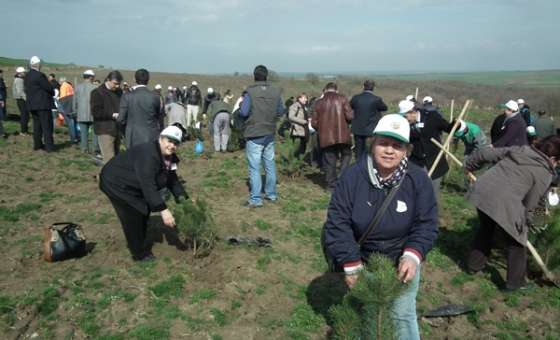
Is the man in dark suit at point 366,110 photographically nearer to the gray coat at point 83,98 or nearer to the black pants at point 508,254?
the black pants at point 508,254

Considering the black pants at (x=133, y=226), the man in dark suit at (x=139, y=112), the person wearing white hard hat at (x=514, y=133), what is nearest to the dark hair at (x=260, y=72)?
the man in dark suit at (x=139, y=112)

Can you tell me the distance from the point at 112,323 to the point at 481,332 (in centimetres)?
324

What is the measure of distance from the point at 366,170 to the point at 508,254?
2626 mm

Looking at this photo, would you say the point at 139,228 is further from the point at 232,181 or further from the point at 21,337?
the point at 232,181

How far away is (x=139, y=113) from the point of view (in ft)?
19.3

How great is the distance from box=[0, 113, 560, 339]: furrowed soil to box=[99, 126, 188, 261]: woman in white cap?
60 cm

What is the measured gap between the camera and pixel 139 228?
4461mm

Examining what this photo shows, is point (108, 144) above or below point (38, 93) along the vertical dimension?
below

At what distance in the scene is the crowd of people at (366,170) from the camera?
245 cm

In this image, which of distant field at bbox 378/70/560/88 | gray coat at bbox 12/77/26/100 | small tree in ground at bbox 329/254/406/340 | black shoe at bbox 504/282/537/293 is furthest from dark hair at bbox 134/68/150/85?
distant field at bbox 378/70/560/88

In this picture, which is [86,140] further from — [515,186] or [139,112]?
[515,186]

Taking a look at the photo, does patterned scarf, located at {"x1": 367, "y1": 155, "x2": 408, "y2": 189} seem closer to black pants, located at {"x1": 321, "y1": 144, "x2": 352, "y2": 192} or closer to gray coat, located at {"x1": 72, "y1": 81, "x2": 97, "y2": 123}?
black pants, located at {"x1": 321, "y1": 144, "x2": 352, "y2": 192}

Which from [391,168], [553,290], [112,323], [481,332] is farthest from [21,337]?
[553,290]

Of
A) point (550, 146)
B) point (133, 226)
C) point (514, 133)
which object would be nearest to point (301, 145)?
point (514, 133)
